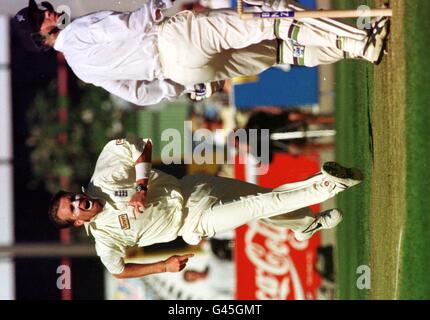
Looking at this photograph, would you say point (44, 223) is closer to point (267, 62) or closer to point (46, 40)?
point (46, 40)

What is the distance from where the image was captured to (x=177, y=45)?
3910 millimetres

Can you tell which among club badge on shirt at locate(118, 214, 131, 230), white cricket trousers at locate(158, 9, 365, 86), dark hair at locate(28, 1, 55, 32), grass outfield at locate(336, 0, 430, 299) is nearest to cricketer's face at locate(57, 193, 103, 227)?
club badge on shirt at locate(118, 214, 131, 230)

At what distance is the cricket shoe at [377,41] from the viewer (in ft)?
12.7

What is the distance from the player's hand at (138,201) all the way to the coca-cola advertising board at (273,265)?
1.52 metres

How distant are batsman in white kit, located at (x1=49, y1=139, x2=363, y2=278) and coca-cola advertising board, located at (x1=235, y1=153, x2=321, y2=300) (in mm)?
1213

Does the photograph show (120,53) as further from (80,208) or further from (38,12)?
(80,208)

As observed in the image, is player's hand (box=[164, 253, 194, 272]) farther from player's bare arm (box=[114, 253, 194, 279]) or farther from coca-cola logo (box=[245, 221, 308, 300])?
coca-cola logo (box=[245, 221, 308, 300])

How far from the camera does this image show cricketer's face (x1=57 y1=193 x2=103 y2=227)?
4.12 m

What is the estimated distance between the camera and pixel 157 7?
13.2 feet

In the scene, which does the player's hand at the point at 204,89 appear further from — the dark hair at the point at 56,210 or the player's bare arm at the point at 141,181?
the dark hair at the point at 56,210

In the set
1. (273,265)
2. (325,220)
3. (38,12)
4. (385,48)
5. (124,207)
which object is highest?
(38,12)

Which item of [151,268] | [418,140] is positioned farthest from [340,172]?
[151,268]

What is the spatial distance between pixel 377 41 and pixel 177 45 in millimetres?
1046
